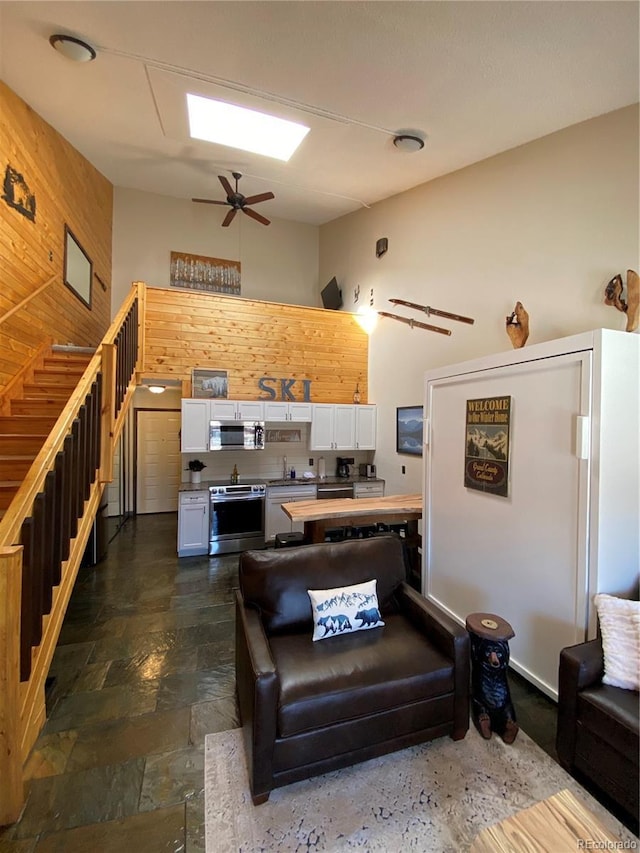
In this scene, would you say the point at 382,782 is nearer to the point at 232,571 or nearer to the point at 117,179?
the point at 232,571

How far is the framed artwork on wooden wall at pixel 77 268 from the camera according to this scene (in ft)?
15.0

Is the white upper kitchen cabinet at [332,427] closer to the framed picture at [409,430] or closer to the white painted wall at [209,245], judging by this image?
the framed picture at [409,430]

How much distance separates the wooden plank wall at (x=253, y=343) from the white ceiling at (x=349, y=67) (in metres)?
2.07

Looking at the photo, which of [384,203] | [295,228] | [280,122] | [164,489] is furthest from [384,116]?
[164,489]

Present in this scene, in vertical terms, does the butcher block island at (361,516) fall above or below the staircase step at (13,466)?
below

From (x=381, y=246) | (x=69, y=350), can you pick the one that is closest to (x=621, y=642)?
(x=381, y=246)

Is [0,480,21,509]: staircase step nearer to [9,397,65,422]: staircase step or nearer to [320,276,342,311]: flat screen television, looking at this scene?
[9,397,65,422]: staircase step

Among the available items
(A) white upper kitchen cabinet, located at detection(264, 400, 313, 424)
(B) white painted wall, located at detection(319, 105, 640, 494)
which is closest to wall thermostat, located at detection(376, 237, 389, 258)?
(B) white painted wall, located at detection(319, 105, 640, 494)

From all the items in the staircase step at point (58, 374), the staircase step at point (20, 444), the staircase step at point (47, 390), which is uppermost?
the staircase step at point (58, 374)

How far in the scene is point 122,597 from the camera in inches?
145

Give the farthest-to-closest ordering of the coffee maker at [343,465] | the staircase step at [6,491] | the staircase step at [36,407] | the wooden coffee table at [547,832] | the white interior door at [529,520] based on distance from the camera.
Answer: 1. the coffee maker at [343,465]
2. the staircase step at [36,407]
3. the staircase step at [6,491]
4. the white interior door at [529,520]
5. the wooden coffee table at [547,832]

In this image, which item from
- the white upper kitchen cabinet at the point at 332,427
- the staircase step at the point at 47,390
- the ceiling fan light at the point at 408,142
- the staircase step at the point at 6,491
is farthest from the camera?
the white upper kitchen cabinet at the point at 332,427

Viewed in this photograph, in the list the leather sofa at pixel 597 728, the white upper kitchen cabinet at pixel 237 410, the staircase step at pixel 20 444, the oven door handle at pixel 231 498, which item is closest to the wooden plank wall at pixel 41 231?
the staircase step at pixel 20 444

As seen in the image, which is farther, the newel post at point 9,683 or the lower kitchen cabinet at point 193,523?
the lower kitchen cabinet at point 193,523
